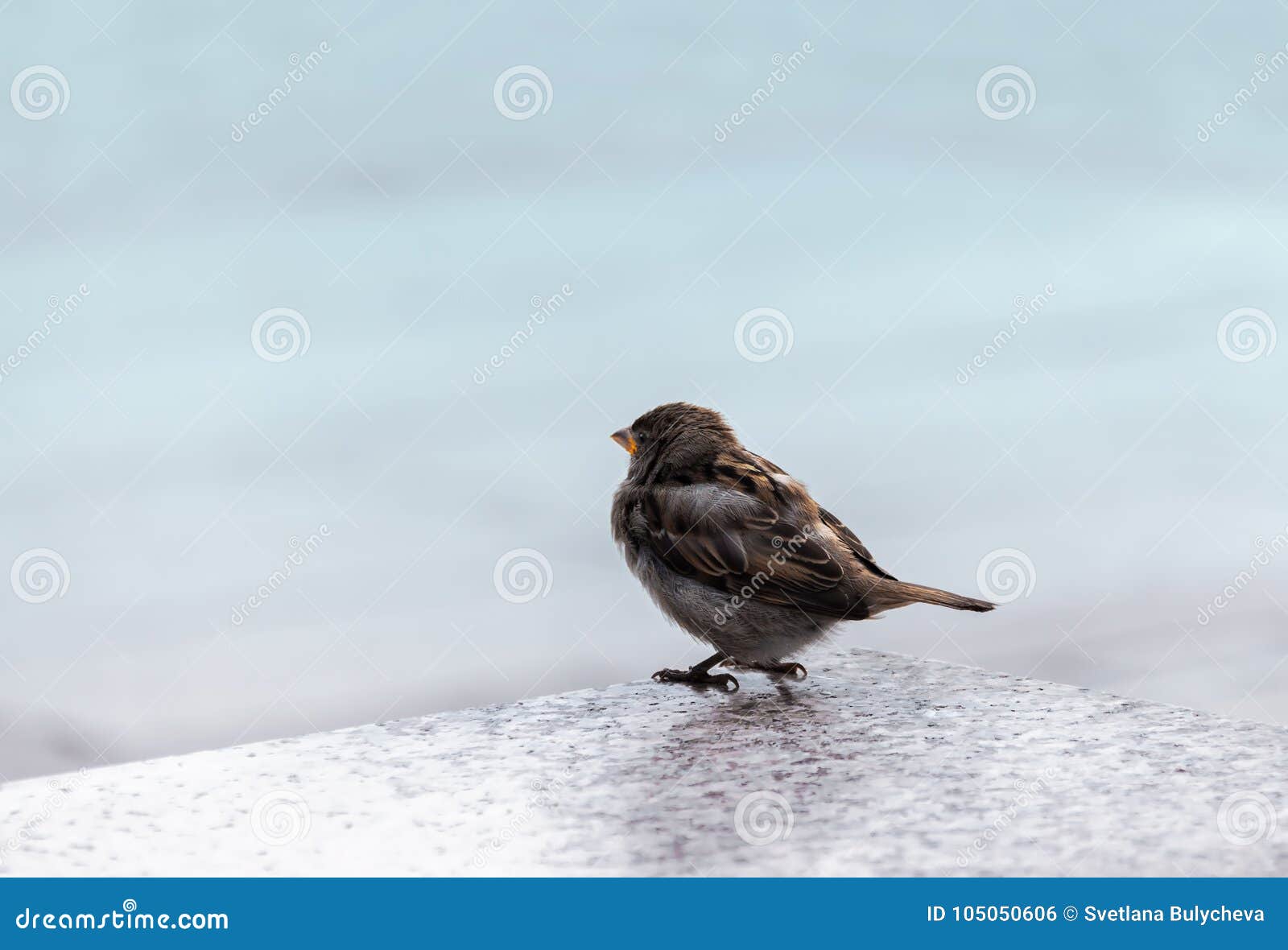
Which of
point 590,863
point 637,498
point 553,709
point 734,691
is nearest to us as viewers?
point 590,863

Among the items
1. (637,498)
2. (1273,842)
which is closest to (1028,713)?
(1273,842)

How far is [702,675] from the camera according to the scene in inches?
211

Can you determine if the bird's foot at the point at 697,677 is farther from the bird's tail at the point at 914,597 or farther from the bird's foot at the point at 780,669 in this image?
the bird's tail at the point at 914,597

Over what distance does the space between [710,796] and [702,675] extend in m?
1.71

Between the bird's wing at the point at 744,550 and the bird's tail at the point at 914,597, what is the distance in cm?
16

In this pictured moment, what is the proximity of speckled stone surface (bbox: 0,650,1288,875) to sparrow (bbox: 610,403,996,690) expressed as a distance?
0.39 metres

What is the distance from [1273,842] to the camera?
3197 mm

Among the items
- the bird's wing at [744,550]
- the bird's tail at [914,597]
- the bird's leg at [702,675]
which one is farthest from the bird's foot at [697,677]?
the bird's tail at [914,597]

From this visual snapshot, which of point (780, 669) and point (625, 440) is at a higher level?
point (625, 440)

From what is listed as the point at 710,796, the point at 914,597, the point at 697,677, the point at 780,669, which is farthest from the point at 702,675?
the point at 710,796

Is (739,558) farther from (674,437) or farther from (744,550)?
(674,437)

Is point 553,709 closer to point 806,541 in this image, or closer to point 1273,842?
point 806,541

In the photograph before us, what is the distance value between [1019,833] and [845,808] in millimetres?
451

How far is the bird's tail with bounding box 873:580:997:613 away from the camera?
5.10 metres
